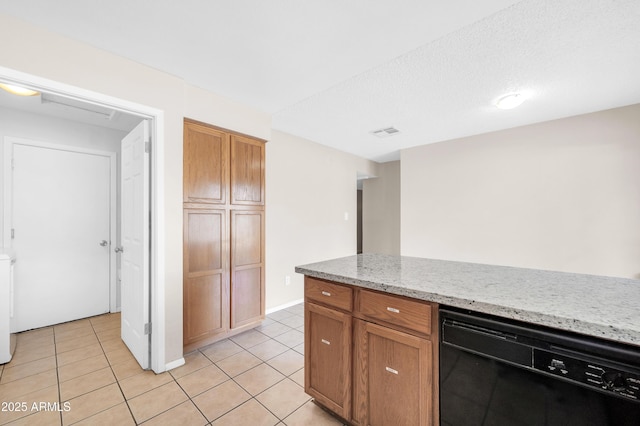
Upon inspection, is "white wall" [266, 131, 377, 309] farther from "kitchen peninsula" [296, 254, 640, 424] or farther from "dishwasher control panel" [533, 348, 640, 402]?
"dishwasher control panel" [533, 348, 640, 402]

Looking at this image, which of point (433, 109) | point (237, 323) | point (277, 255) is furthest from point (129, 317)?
point (433, 109)

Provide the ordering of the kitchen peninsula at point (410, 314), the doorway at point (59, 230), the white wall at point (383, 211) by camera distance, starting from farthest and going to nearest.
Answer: the white wall at point (383, 211) < the doorway at point (59, 230) < the kitchen peninsula at point (410, 314)

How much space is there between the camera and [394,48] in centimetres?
185

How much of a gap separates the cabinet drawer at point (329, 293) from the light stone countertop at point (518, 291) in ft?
0.20

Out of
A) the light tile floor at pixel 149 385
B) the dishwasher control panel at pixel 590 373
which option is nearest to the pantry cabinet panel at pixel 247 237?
the light tile floor at pixel 149 385

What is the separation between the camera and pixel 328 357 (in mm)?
1617

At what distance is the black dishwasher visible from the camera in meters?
0.86

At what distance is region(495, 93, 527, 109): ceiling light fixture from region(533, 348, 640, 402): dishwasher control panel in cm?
246

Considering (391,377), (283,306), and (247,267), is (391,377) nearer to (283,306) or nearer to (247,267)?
(247,267)

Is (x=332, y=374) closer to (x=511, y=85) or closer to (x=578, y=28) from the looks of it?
(x=578, y=28)

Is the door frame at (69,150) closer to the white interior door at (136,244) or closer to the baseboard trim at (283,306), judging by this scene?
the white interior door at (136,244)

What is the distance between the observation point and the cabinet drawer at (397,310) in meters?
1.23

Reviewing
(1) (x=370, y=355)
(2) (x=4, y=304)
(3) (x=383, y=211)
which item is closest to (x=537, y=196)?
(3) (x=383, y=211)

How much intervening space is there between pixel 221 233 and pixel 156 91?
53.0 inches
